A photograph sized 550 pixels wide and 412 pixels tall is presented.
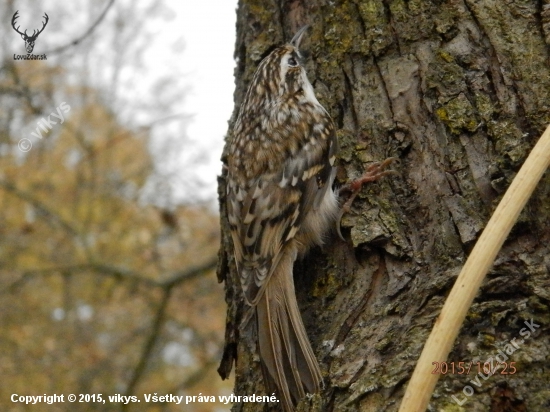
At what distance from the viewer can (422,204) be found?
181cm

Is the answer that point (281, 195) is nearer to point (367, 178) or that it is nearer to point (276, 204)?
point (276, 204)

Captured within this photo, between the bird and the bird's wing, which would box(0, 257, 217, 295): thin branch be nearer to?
the bird

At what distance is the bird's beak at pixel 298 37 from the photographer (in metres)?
2.31

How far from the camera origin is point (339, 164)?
214 centimetres

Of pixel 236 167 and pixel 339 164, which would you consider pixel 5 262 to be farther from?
pixel 339 164

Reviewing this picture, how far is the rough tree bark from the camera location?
1488 millimetres

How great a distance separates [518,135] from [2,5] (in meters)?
6.11

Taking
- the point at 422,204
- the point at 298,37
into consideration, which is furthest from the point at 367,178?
the point at 298,37

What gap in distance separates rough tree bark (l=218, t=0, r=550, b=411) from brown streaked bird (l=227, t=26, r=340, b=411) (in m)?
0.06
